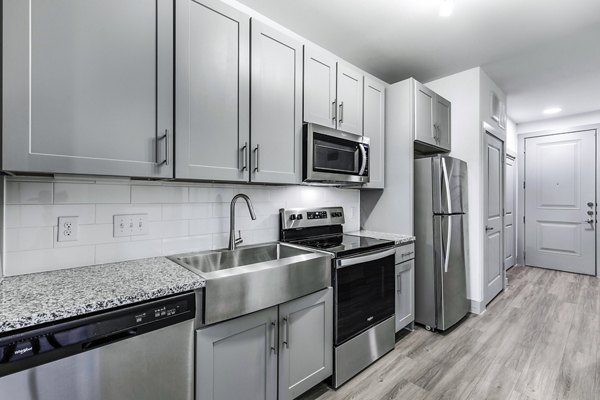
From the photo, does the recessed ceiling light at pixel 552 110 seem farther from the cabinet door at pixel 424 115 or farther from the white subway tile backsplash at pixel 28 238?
the white subway tile backsplash at pixel 28 238

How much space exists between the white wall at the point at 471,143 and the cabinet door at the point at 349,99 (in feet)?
4.56

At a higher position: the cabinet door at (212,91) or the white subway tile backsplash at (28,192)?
the cabinet door at (212,91)

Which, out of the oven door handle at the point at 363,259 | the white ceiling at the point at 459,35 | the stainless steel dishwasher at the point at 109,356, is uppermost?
the white ceiling at the point at 459,35

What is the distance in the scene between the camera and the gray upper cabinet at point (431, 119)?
2.70 meters

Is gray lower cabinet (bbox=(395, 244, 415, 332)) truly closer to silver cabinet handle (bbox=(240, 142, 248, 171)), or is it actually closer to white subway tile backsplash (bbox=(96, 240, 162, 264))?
silver cabinet handle (bbox=(240, 142, 248, 171))

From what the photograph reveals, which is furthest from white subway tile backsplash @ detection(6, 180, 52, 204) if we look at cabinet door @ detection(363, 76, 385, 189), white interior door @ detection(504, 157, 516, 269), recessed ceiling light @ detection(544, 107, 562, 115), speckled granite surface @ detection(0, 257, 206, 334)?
recessed ceiling light @ detection(544, 107, 562, 115)

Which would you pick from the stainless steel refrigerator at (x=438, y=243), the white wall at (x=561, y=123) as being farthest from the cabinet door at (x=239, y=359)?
the white wall at (x=561, y=123)

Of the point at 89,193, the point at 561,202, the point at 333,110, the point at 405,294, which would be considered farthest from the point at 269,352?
the point at 561,202

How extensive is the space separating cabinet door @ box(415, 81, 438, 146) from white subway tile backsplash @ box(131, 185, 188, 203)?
2.08m

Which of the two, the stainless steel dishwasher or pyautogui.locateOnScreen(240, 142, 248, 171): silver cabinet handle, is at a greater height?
pyautogui.locateOnScreen(240, 142, 248, 171): silver cabinet handle

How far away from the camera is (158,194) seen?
66.8 inches

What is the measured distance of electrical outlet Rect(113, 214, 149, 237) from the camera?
5.07ft

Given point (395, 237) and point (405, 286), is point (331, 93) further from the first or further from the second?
point (405, 286)

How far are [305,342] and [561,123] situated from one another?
5900mm
